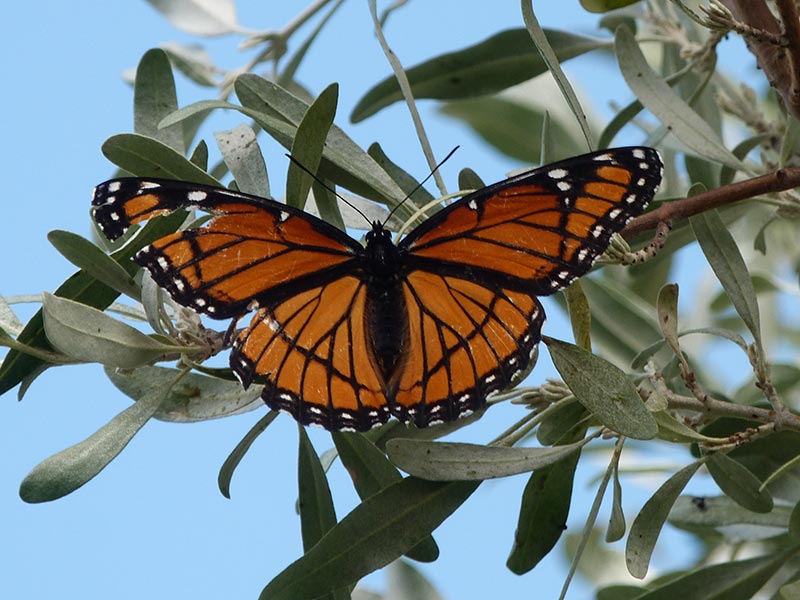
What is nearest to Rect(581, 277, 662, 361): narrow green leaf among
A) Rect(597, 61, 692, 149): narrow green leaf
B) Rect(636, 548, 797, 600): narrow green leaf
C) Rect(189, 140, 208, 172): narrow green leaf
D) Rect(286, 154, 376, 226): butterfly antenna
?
Rect(597, 61, 692, 149): narrow green leaf

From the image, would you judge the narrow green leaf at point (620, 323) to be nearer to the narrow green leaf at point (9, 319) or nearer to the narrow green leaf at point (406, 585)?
the narrow green leaf at point (406, 585)

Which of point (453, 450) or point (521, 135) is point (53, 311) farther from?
point (521, 135)

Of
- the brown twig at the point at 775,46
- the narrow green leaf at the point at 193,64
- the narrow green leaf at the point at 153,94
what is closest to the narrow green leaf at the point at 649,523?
the brown twig at the point at 775,46

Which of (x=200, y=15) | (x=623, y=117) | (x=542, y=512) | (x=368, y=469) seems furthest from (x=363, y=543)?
(x=200, y=15)

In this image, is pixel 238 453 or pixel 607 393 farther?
pixel 238 453

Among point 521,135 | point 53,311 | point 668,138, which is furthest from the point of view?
point 521,135

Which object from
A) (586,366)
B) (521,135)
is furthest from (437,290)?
(521,135)

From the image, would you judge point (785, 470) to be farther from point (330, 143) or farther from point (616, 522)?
point (330, 143)
